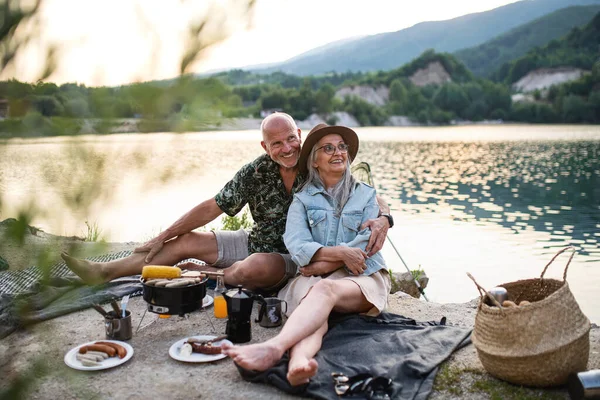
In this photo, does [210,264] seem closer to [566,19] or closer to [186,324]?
[186,324]

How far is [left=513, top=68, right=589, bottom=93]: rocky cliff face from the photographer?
108 meters

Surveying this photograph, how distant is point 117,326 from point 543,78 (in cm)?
12090

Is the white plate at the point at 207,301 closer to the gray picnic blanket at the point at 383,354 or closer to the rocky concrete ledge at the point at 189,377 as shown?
the rocky concrete ledge at the point at 189,377

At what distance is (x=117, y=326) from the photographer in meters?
3.79

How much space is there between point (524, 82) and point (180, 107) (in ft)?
411

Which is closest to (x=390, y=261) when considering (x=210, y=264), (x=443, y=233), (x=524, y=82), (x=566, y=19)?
(x=443, y=233)

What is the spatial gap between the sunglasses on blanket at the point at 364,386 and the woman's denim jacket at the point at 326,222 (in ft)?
3.28

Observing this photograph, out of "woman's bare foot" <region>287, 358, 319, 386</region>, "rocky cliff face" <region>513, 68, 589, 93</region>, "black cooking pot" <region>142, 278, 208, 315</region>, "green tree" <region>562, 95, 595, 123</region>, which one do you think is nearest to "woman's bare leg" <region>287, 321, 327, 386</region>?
"woman's bare foot" <region>287, 358, 319, 386</region>

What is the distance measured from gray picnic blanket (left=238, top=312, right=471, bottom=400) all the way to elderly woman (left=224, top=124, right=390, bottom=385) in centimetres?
13

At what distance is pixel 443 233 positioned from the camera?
1198cm

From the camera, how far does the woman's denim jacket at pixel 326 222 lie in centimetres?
401

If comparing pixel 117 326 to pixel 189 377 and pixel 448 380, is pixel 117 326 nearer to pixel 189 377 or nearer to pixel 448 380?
pixel 189 377

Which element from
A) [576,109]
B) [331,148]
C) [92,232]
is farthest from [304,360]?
[576,109]

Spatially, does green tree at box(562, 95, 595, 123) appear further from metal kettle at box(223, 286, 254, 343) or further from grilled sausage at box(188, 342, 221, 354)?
grilled sausage at box(188, 342, 221, 354)
